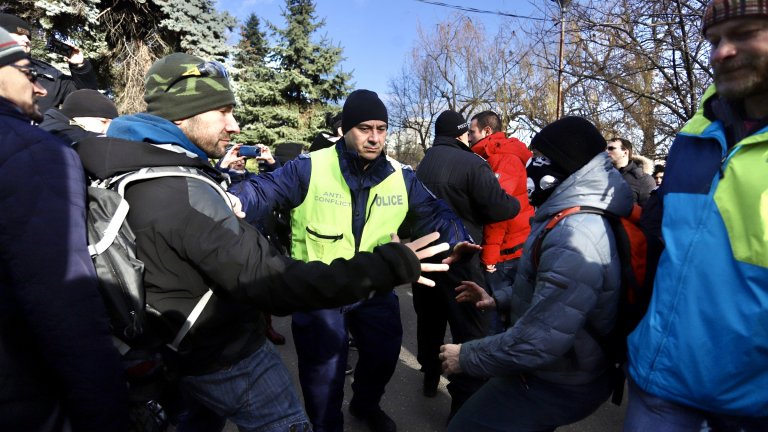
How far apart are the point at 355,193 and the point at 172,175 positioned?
4.30 ft

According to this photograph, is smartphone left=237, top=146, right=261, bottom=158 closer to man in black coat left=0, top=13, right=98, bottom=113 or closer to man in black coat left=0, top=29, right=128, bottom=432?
man in black coat left=0, top=13, right=98, bottom=113

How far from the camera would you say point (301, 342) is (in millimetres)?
2670

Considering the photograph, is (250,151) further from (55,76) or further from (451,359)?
(451,359)

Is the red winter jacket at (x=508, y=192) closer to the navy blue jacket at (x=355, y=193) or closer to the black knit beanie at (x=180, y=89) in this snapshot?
the navy blue jacket at (x=355, y=193)

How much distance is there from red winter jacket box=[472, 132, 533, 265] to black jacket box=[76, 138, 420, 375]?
7.64ft

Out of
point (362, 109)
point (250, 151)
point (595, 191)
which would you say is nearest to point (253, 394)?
point (595, 191)

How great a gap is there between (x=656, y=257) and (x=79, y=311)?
1.94m

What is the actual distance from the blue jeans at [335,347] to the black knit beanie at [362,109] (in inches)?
45.9

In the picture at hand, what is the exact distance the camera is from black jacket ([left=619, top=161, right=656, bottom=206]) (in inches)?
195

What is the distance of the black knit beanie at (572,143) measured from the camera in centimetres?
176

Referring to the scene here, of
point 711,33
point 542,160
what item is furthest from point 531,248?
point 711,33

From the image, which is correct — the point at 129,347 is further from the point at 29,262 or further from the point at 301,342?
the point at 301,342

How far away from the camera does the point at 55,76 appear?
3959 mm

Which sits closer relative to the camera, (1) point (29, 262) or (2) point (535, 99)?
(1) point (29, 262)
